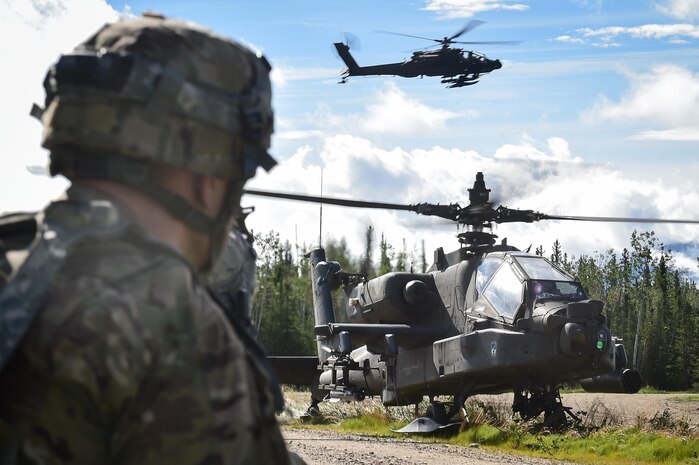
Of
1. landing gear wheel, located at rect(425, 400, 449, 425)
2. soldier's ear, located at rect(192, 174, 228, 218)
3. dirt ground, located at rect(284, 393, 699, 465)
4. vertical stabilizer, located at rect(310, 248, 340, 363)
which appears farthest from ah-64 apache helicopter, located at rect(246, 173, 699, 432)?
soldier's ear, located at rect(192, 174, 228, 218)

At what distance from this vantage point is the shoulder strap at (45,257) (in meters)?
1.90

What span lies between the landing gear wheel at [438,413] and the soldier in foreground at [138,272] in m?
14.0

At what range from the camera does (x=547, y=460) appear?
12852 millimetres

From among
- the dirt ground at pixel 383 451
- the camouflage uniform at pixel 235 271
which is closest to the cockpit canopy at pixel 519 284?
the dirt ground at pixel 383 451

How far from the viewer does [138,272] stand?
6.45 ft

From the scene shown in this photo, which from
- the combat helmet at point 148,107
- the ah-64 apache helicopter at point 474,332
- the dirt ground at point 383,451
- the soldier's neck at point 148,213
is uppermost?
the combat helmet at point 148,107

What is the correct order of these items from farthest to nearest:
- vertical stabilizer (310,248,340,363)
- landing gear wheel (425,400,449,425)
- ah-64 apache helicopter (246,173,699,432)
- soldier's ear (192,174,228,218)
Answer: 1. vertical stabilizer (310,248,340,363)
2. landing gear wheel (425,400,449,425)
3. ah-64 apache helicopter (246,173,699,432)
4. soldier's ear (192,174,228,218)

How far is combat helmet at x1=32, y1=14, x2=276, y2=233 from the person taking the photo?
2121mm

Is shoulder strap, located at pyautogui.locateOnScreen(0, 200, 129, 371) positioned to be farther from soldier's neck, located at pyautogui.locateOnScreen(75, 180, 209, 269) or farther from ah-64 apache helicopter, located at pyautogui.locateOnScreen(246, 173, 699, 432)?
ah-64 apache helicopter, located at pyautogui.locateOnScreen(246, 173, 699, 432)

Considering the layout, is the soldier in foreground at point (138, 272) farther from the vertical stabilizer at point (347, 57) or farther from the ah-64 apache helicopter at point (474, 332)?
the vertical stabilizer at point (347, 57)

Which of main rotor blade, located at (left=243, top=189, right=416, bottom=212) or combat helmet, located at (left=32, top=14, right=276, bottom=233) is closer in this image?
combat helmet, located at (left=32, top=14, right=276, bottom=233)

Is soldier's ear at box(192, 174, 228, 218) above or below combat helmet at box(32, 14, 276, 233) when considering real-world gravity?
below

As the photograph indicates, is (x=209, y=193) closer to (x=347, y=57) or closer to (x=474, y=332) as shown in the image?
(x=474, y=332)

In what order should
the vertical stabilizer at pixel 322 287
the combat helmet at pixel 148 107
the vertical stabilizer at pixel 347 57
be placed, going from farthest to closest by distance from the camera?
1. the vertical stabilizer at pixel 347 57
2. the vertical stabilizer at pixel 322 287
3. the combat helmet at pixel 148 107
